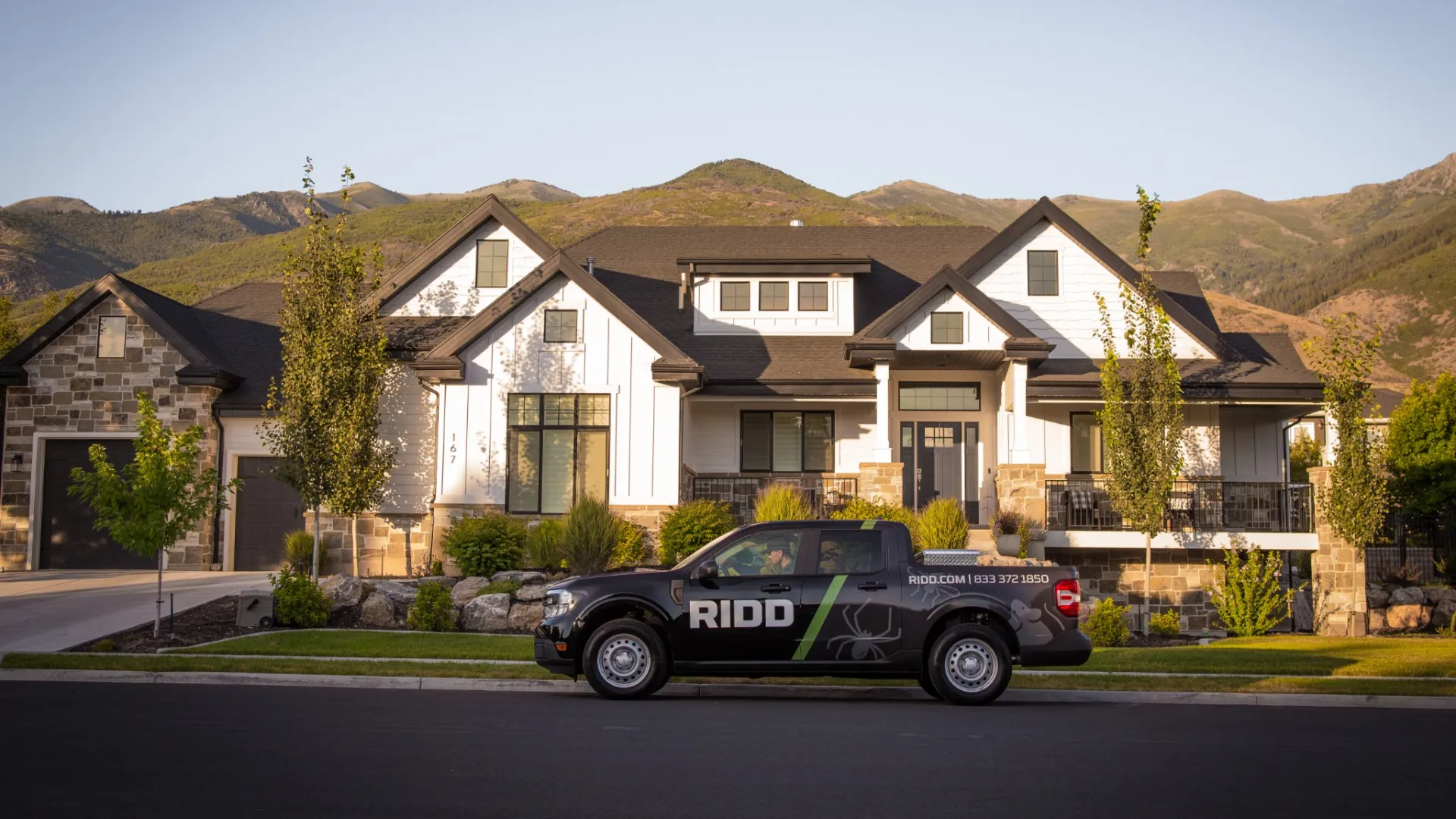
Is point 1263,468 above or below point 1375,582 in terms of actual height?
above

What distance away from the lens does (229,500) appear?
25.9 metres

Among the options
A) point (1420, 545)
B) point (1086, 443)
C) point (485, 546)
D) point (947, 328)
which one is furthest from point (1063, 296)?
point (485, 546)

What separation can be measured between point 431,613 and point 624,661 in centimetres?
732

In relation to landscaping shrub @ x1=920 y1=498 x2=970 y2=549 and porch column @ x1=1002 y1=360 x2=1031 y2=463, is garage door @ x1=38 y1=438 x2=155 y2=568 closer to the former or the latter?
landscaping shrub @ x1=920 y1=498 x2=970 y2=549

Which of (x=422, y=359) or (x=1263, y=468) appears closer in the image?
(x=422, y=359)

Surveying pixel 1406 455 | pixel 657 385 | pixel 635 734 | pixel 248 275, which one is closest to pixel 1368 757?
pixel 635 734

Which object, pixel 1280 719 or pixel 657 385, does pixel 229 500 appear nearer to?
pixel 657 385

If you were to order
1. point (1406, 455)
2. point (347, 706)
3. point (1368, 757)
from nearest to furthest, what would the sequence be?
point (1368, 757) → point (347, 706) → point (1406, 455)

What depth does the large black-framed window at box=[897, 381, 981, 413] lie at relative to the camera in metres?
26.7

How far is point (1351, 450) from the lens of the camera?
23141mm

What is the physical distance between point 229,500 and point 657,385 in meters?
9.30

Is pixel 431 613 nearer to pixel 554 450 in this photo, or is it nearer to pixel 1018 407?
pixel 554 450

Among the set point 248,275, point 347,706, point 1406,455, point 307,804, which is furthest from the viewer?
point 248,275

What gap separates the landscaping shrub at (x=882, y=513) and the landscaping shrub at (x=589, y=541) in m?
4.15
